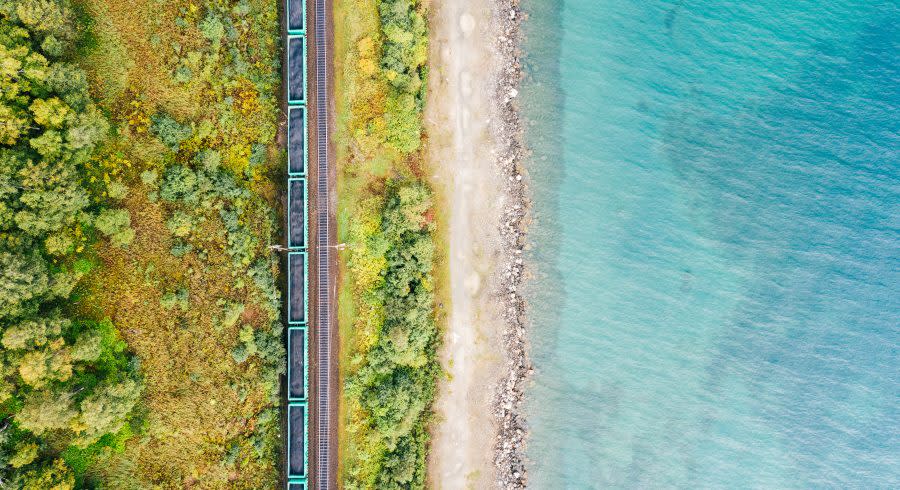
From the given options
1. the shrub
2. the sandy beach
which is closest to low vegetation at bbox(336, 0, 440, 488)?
the sandy beach

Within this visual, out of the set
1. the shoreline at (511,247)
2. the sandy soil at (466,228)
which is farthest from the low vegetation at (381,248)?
the shoreline at (511,247)

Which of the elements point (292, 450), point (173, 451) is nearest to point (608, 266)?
point (292, 450)

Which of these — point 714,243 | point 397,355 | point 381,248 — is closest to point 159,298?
point 381,248

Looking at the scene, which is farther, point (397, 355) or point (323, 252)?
point (323, 252)

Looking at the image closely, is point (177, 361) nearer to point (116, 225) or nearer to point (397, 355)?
point (116, 225)

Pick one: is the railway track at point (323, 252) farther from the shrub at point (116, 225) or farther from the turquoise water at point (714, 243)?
the turquoise water at point (714, 243)

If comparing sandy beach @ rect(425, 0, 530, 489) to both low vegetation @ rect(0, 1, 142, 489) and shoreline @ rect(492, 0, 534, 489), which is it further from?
low vegetation @ rect(0, 1, 142, 489)

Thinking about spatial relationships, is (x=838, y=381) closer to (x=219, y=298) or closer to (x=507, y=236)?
(x=507, y=236)
